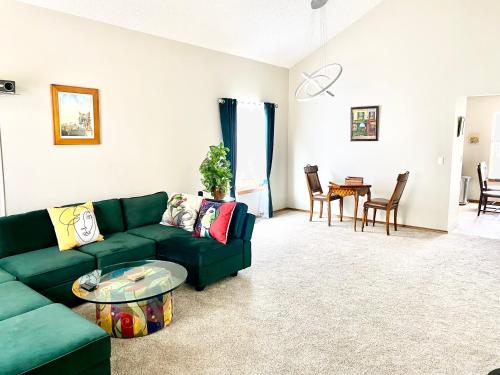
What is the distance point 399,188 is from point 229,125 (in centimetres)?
276

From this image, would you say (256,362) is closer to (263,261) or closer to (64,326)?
(64,326)

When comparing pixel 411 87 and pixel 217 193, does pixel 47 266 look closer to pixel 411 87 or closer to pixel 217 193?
pixel 217 193

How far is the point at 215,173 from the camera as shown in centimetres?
532

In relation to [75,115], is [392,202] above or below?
below

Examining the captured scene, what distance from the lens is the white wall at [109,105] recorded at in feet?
12.5

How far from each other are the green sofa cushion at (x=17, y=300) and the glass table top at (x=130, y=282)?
260 millimetres

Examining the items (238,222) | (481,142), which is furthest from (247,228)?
(481,142)

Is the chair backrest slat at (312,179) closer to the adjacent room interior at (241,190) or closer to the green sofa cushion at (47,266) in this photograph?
the adjacent room interior at (241,190)

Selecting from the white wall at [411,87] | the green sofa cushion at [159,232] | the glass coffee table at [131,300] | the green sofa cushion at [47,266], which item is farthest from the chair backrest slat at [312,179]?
the green sofa cushion at [47,266]

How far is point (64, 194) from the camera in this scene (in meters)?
4.20

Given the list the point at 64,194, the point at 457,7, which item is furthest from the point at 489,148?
the point at 64,194

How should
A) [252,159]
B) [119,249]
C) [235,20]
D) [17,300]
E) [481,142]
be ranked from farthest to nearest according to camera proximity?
[481,142] < [252,159] < [235,20] < [119,249] < [17,300]

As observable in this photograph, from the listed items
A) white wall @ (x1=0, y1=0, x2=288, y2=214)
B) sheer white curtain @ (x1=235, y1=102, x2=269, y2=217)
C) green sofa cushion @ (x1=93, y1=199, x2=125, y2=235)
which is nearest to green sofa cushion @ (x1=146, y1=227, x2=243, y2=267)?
green sofa cushion @ (x1=93, y1=199, x2=125, y2=235)

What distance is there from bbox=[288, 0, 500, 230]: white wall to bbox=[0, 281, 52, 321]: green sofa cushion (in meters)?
5.34
